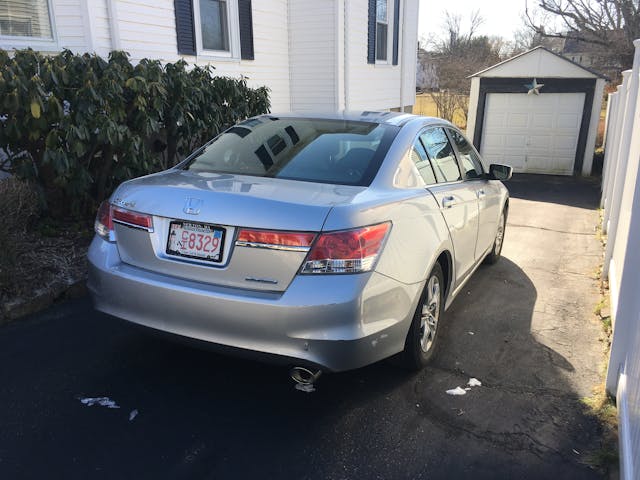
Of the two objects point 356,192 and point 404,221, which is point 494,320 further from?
point 356,192

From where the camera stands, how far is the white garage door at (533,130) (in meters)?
12.6

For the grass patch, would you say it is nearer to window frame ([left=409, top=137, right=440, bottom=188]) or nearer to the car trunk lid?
window frame ([left=409, top=137, right=440, bottom=188])

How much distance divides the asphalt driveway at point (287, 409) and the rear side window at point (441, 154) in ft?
4.00

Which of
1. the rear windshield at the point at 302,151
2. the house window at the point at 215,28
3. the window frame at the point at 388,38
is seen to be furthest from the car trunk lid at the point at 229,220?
the window frame at the point at 388,38

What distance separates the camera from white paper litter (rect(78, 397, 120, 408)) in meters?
3.02

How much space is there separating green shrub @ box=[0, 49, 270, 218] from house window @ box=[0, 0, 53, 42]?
1177 mm

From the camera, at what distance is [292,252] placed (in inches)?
101

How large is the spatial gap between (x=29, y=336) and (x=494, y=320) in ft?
12.0

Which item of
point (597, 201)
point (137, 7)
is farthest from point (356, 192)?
point (597, 201)

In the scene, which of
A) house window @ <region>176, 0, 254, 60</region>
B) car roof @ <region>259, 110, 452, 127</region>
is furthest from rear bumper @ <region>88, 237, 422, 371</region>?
house window @ <region>176, 0, 254, 60</region>

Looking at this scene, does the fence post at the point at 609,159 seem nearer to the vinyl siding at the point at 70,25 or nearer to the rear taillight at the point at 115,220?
the rear taillight at the point at 115,220

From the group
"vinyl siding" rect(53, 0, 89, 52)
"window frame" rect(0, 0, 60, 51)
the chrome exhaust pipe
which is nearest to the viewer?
the chrome exhaust pipe

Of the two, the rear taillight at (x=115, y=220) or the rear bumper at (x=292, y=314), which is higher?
the rear taillight at (x=115, y=220)

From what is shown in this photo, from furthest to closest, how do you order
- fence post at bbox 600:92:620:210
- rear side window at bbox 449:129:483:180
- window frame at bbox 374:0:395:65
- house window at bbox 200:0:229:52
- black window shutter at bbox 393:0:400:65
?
1. black window shutter at bbox 393:0:400:65
2. window frame at bbox 374:0:395:65
3. house window at bbox 200:0:229:52
4. fence post at bbox 600:92:620:210
5. rear side window at bbox 449:129:483:180
